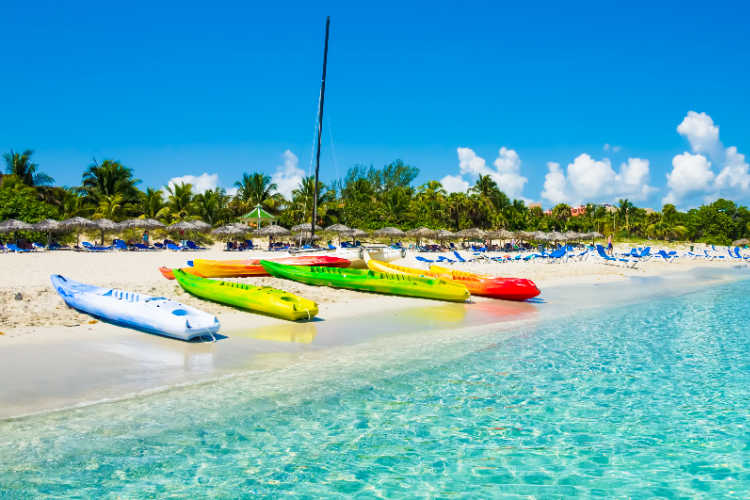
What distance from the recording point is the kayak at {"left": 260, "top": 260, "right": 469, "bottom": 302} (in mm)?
12844

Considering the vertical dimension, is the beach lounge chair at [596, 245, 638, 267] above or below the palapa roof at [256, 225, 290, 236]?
below

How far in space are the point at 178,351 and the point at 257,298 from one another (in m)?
2.46

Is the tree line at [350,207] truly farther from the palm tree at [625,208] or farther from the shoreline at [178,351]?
the shoreline at [178,351]

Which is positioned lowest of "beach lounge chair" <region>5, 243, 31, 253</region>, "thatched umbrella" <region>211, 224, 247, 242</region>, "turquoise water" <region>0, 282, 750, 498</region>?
"turquoise water" <region>0, 282, 750, 498</region>

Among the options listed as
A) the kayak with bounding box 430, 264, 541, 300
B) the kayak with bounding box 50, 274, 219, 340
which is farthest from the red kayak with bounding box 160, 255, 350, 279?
Result: the kayak with bounding box 430, 264, 541, 300

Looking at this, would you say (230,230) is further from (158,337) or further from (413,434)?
(413,434)

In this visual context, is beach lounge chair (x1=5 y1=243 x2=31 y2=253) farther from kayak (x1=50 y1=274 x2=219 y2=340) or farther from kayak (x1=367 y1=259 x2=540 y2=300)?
kayak (x1=367 y1=259 x2=540 y2=300)

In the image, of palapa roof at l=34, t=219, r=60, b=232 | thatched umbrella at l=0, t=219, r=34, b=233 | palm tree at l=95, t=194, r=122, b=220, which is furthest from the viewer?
palm tree at l=95, t=194, r=122, b=220

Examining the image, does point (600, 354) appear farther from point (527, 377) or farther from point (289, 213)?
point (289, 213)

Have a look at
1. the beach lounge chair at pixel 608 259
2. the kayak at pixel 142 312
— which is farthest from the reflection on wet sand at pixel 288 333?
the beach lounge chair at pixel 608 259

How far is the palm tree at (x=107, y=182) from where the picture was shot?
34625 millimetres

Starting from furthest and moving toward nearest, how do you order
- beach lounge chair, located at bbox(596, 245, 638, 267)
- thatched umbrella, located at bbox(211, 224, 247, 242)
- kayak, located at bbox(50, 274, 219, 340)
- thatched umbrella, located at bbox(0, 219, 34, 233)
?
thatched umbrella, located at bbox(211, 224, 247, 242)
beach lounge chair, located at bbox(596, 245, 638, 267)
thatched umbrella, located at bbox(0, 219, 34, 233)
kayak, located at bbox(50, 274, 219, 340)

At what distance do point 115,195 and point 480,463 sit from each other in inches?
1412

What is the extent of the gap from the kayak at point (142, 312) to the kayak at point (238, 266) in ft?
13.0
